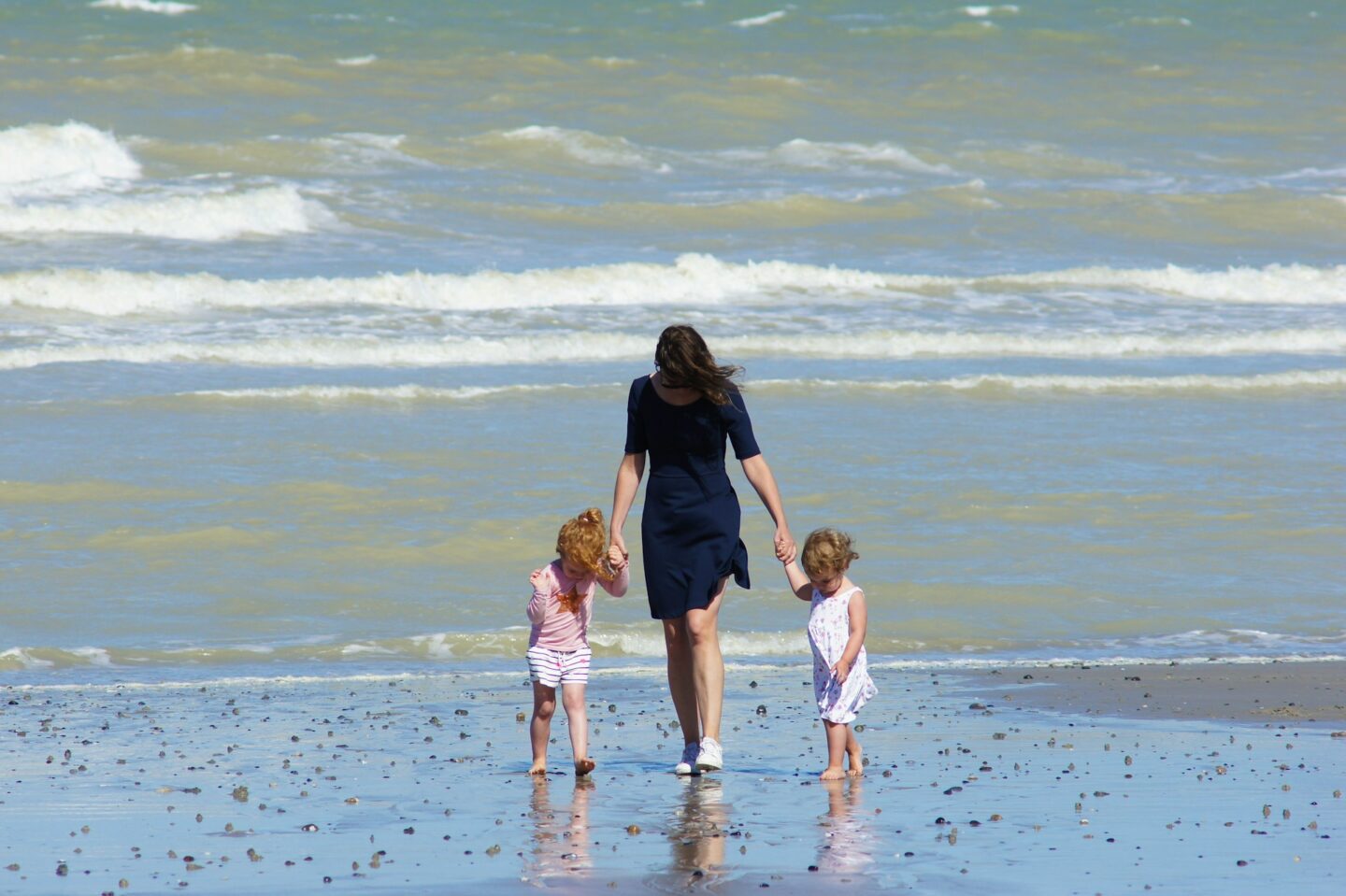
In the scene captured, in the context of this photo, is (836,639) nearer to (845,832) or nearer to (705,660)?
(705,660)

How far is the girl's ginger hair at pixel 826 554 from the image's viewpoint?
5336 mm

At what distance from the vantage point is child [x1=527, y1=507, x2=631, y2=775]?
539 cm

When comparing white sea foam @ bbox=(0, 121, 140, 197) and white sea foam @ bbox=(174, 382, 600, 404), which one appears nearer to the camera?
white sea foam @ bbox=(174, 382, 600, 404)

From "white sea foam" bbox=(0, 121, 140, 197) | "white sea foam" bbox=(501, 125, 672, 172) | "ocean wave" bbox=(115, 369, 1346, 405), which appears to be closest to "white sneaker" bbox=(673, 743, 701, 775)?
"ocean wave" bbox=(115, 369, 1346, 405)

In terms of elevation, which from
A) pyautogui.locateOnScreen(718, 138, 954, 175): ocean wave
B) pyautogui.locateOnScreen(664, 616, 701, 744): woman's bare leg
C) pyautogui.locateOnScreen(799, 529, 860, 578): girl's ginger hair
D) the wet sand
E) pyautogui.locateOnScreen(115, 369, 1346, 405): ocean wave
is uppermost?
pyautogui.locateOnScreen(718, 138, 954, 175): ocean wave

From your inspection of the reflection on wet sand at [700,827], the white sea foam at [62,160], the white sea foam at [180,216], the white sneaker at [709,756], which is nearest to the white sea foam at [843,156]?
the white sea foam at [180,216]

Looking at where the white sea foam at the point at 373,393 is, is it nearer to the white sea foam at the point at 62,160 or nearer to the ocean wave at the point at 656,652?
the ocean wave at the point at 656,652

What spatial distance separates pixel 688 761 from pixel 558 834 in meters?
1.00

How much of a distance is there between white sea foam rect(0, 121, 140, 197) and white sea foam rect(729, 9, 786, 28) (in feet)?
62.1

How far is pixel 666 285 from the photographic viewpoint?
20594mm

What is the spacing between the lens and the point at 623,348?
17.1m

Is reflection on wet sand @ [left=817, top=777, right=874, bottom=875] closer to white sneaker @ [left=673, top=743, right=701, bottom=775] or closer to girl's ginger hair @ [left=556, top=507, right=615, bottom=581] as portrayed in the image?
white sneaker @ [left=673, top=743, right=701, bottom=775]

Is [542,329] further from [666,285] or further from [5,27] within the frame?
[5,27]

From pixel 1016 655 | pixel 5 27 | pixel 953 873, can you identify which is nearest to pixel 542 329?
pixel 1016 655
